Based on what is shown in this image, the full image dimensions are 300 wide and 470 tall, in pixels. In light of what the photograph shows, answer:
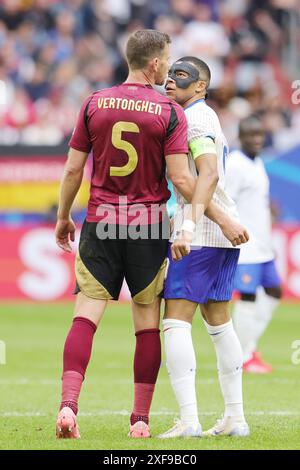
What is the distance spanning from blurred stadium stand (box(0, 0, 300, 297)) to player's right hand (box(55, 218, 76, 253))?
421 inches

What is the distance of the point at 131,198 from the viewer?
6.88m

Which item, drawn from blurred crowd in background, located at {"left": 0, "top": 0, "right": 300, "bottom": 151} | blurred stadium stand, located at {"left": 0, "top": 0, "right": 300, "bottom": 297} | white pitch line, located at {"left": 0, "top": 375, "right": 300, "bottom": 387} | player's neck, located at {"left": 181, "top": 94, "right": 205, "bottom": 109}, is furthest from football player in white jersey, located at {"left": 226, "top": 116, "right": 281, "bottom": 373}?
blurred crowd in background, located at {"left": 0, "top": 0, "right": 300, "bottom": 151}

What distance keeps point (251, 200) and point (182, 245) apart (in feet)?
15.8

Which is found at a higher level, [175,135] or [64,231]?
[175,135]

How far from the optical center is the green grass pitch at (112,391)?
22.2 feet

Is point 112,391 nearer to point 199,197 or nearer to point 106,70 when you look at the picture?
point 199,197

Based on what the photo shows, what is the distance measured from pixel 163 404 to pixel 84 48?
46.9ft

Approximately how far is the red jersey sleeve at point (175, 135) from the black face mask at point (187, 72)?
33 cm

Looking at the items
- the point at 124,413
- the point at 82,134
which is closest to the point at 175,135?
the point at 82,134

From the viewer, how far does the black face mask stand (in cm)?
701

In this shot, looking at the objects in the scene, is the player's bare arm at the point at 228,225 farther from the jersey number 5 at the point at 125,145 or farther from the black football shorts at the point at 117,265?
the jersey number 5 at the point at 125,145

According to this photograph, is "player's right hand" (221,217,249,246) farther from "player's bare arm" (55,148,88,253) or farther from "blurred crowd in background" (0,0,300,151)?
"blurred crowd in background" (0,0,300,151)

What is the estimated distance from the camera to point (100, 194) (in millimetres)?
6918
